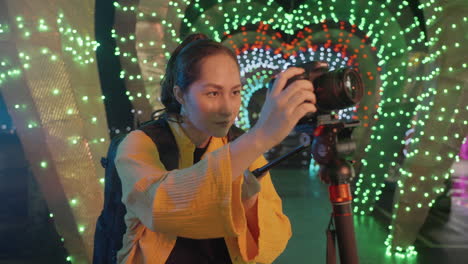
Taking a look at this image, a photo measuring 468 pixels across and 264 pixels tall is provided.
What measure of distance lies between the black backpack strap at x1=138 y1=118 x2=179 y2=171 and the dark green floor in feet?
8.39

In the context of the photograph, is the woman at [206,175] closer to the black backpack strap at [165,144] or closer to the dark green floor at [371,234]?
the black backpack strap at [165,144]

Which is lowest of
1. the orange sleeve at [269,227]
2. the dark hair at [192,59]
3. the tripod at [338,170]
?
the orange sleeve at [269,227]

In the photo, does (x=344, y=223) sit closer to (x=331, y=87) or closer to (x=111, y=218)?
(x=331, y=87)

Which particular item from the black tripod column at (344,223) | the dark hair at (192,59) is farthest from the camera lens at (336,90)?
the dark hair at (192,59)

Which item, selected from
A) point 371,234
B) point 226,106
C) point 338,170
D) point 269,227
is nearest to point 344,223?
point 338,170

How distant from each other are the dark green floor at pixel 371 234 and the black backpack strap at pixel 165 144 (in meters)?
2.56

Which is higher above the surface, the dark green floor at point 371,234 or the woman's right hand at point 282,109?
the woman's right hand at point 282,109

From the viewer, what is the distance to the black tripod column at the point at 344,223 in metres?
0.97

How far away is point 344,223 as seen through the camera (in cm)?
99

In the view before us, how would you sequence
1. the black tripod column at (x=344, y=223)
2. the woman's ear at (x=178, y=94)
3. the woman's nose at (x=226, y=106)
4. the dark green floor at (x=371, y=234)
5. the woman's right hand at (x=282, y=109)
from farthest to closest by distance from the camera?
the dark green floor at (x=371, y=234) → the woman's ear at (x=178, y=94) → the woman's nose at (x=226, y=106) → the black tripod column at (x=344, y=223) → the woman's right hand at (x=282, y=109)

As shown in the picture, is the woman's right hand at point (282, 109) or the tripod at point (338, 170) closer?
the woman's right hand at point (282, 109)

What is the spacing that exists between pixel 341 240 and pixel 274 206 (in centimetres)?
32

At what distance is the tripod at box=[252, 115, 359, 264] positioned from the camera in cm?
98

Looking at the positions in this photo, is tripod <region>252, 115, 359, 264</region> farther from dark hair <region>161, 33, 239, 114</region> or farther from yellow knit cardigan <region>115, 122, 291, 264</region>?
dark hair <region>161, 33, 239, 114</region>
